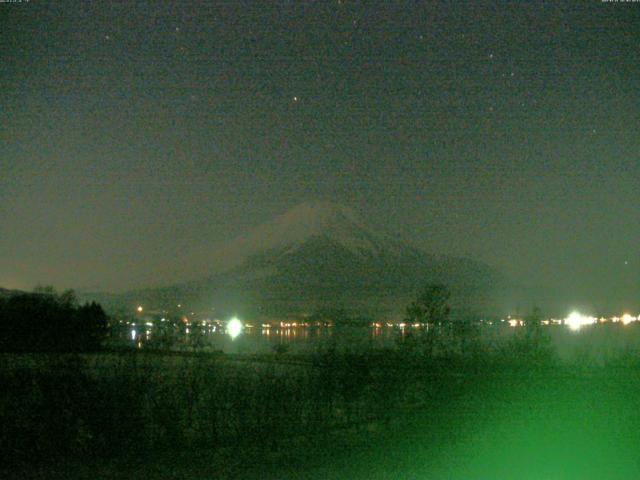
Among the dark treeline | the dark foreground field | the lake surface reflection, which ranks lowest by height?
the dark foreground field

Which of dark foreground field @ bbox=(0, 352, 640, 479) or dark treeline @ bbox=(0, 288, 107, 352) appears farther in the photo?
dark treeline @ bbox=(0, 288, 107, 352)

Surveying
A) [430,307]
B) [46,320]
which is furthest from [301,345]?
[46,320]

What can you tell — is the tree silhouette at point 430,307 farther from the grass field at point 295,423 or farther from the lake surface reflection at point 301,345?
the grass field at point 295,423

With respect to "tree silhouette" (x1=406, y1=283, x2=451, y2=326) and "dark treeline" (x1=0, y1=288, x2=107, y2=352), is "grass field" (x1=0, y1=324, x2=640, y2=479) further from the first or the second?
"tree silhouette" (x1=406, y1=283, x2=451, y2=326)

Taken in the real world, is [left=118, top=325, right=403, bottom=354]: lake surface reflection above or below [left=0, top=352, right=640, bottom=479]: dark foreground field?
above

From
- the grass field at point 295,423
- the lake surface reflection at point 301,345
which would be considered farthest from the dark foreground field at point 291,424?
the lake surface reflection at point 301,345

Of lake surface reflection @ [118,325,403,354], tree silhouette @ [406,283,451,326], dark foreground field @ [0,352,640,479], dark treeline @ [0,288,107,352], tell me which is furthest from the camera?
tree silhouette @ [406,283,451,326]

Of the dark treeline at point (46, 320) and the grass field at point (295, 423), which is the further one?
the dark treeline at point (46, 320)

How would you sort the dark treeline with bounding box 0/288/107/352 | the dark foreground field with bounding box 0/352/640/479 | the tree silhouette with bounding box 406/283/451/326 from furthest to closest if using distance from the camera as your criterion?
the tree silhouette with bounding box 406/283/451/326, the dark treeline with bounding box 0/288/107/352, the dark foreground field with bounding box 0/352/640/479

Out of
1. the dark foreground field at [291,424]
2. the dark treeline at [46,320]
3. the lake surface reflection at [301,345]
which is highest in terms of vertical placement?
the dark treeline at [46,320]

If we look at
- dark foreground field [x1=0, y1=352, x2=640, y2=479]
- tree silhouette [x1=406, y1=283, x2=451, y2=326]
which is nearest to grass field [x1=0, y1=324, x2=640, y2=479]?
dark foreground field [x1=0, y1=352, x2=640, y2=479]
